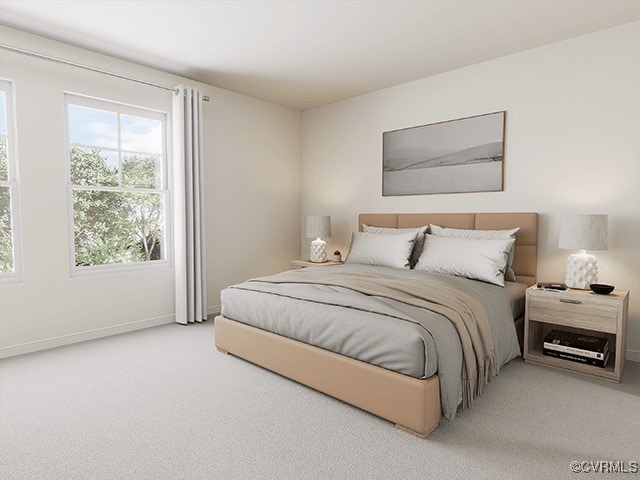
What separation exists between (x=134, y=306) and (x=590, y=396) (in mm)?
3952

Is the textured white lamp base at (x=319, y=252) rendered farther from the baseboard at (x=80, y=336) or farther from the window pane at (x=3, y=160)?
the window pane at (x=3, y=160)

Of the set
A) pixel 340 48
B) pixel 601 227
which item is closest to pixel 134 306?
pixel 340 48

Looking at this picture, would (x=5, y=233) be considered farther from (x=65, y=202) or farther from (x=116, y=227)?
(x=116, y=227)

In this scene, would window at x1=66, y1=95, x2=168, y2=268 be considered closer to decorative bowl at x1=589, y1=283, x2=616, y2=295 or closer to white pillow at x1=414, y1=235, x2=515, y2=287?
white pillow at x1=414, y1=235, x2=515, y2=287

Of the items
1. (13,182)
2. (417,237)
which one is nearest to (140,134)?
(13,182)

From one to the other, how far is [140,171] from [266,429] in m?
3.10

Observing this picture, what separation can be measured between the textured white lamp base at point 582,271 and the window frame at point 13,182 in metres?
4.51

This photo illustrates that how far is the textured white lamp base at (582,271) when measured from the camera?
9.98ft

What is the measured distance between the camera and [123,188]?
3.94m

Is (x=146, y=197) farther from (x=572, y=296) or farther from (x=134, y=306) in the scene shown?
(x=572, y=296)

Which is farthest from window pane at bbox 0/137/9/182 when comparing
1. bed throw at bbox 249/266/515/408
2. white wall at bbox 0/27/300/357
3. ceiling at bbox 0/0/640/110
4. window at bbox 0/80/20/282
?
bed throw at bbox 249/266/515/408

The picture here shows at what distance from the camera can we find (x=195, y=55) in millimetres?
3711

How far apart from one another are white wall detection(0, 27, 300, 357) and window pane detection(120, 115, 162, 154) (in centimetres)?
20

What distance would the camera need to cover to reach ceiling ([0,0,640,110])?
9.28 feet
